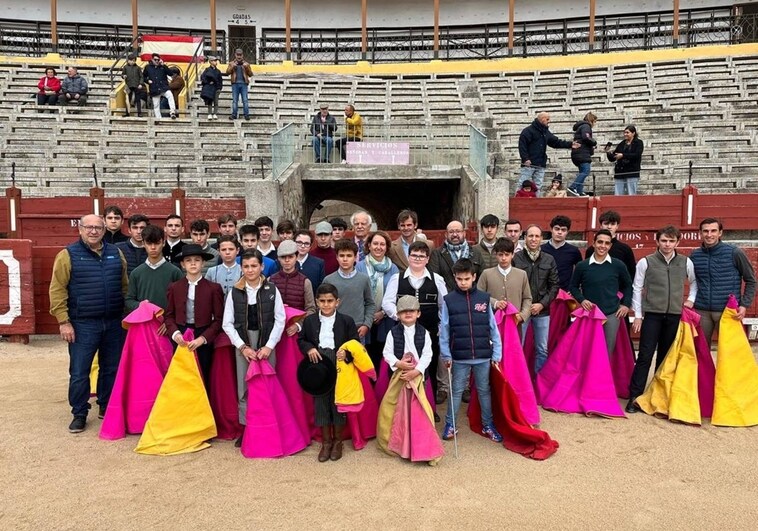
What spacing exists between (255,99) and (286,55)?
5.37 m

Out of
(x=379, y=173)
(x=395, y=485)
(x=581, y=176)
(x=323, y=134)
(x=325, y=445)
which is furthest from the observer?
(x=323, y=134)

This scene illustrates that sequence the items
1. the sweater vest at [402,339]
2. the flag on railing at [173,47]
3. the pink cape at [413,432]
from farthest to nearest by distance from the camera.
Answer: the flag on railing at [173,47] < the sweater vest at [402,339] < the pink cape at [413,432]

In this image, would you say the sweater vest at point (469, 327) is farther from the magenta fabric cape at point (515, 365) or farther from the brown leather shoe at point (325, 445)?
the brown leather shoe at point (325, 445)

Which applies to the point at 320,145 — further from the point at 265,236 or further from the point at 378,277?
the point at 378,277

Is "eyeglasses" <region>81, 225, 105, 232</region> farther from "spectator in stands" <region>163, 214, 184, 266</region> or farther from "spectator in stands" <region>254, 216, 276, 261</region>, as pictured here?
"spectator in stands" <region>254, 216, 276, 261</region>

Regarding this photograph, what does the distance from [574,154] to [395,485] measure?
29.6 feet

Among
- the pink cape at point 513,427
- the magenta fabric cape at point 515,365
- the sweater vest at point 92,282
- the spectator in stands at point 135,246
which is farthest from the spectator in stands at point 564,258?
the sweater vest at point 92,282

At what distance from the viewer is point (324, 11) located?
2288cm

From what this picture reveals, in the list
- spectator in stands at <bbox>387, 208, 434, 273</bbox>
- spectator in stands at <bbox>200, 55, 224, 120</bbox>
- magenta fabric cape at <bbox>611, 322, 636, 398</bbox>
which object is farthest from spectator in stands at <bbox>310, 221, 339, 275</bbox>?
spectator in stands at <bbox>200, 55, 224, 120</bbox>

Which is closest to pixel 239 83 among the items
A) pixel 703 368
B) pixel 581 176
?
pixel 581 176

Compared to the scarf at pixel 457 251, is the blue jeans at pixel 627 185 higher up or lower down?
higher up

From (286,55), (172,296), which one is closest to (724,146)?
(172,296)

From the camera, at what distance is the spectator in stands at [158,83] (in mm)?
14156

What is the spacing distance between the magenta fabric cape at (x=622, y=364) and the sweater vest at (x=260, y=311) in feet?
10.1
